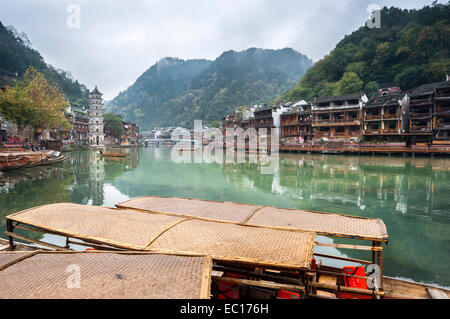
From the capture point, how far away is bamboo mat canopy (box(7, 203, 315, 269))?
334 centimetres

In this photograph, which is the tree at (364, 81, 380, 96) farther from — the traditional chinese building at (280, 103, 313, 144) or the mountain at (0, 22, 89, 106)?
the mountain at (0, 22, 89, 106)

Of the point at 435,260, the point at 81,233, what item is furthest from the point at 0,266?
the point at 435,260

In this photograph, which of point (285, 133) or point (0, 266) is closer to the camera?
point (0, 266)

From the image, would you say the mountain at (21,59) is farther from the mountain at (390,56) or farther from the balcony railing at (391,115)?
the balcony railing at (391,115)

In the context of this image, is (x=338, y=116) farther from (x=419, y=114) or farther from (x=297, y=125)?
(x=419, y=114)

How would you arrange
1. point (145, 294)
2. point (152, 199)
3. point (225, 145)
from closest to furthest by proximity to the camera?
point (145, 294)
point (152, 199)
point (225, 145)

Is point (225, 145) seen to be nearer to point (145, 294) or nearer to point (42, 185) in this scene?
point (42, 185)

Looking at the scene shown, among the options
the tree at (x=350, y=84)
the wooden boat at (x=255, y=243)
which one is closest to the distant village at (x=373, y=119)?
the tree at (x=350, y=84)

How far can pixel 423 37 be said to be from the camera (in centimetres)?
4838

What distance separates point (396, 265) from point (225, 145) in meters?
61.9

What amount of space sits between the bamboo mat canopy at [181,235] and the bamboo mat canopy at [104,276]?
1.50 feet

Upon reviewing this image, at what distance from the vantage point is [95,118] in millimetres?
72688

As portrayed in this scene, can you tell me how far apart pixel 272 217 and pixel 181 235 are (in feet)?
7.03

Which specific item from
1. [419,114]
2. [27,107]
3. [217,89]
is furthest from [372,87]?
[217,89]
